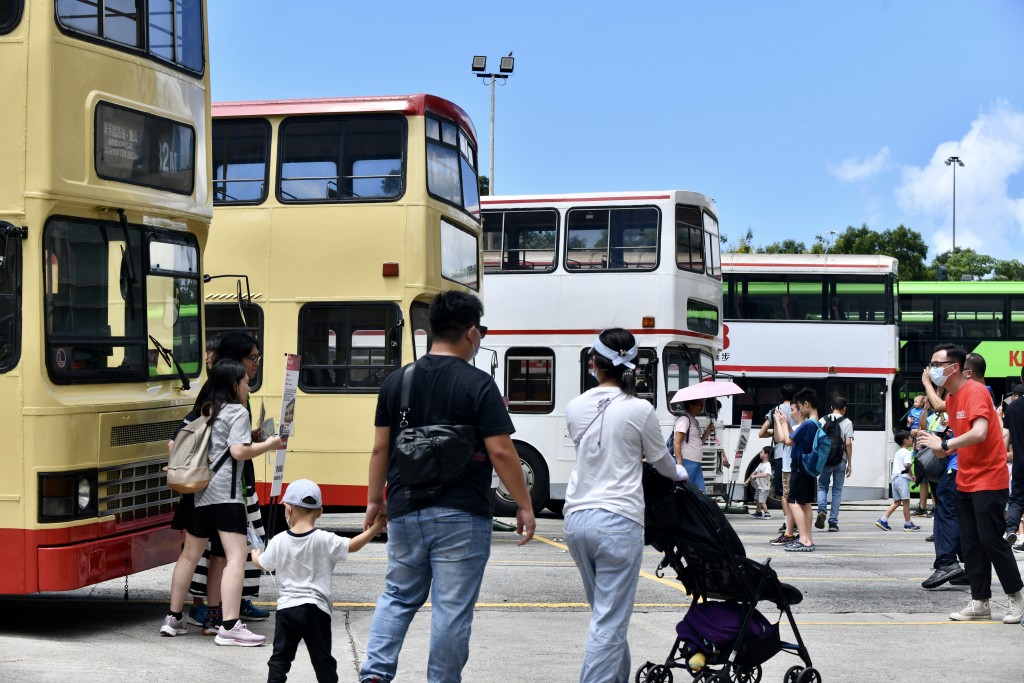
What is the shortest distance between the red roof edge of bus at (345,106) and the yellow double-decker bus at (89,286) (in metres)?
5.11

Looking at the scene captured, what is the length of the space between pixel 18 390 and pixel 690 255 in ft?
43.4

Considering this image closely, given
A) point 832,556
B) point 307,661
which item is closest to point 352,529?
point 832,556

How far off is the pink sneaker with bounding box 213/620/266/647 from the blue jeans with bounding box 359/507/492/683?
2641 millimetres

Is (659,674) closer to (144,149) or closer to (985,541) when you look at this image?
(985,541)

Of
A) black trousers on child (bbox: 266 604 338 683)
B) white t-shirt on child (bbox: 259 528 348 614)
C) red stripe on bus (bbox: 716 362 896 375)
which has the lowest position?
black trousers on child (bbox: 266 604 338 683)

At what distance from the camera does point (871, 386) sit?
24203 millimetres

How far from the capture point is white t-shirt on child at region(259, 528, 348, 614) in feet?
20.2

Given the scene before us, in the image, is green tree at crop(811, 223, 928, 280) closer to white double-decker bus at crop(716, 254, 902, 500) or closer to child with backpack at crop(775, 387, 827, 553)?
white double-decker bus at crop(716, 254, 902, 500)

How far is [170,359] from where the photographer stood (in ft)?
30.5

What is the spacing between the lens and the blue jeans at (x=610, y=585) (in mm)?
6047

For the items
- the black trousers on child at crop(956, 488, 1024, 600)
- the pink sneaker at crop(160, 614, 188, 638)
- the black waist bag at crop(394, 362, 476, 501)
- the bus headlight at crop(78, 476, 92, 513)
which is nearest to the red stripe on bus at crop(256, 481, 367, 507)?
the pink sneaker at crop(160, 614, 188, 638)

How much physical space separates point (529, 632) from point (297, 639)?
10.3 feet

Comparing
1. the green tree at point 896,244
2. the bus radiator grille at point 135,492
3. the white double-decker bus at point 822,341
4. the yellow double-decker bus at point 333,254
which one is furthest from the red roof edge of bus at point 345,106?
the green tree at point 896,244

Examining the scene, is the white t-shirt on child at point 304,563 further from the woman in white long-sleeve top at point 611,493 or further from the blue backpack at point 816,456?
the blue backpack at point 816,456
